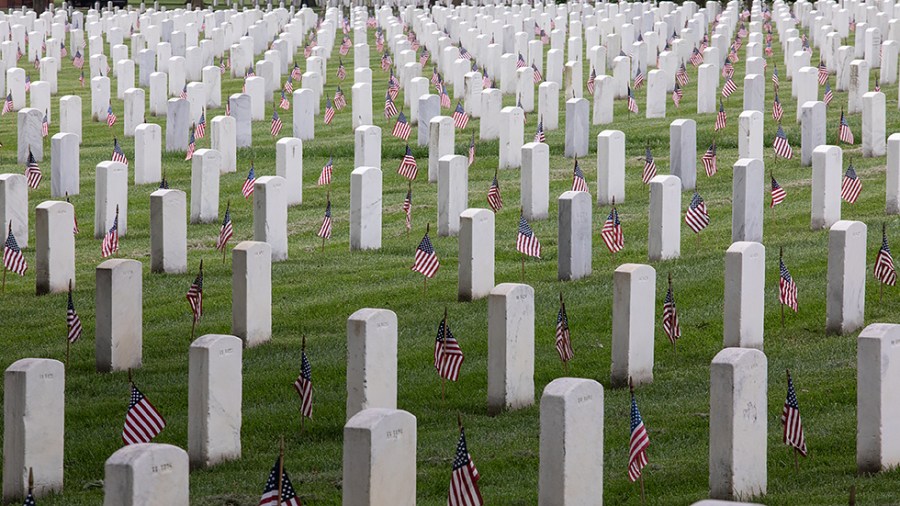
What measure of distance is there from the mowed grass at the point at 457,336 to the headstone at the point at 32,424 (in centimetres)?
21

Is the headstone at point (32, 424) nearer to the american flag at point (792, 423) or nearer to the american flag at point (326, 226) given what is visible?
the american flag at point (792, 423)

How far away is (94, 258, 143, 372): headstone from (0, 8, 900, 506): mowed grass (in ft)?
0.49

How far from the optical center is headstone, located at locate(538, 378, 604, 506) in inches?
355

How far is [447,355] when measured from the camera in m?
11.8

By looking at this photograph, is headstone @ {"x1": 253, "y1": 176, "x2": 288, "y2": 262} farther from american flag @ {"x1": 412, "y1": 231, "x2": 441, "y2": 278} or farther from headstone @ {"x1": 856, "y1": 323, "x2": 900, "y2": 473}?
headstone @ {"x1": 856, "y1": 323, "x2": 900, "y2": 473}

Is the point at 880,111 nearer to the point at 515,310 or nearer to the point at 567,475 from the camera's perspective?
the point at 515,310

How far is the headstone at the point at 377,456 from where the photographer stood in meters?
8.33

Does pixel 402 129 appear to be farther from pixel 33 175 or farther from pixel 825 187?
pixel 825 187

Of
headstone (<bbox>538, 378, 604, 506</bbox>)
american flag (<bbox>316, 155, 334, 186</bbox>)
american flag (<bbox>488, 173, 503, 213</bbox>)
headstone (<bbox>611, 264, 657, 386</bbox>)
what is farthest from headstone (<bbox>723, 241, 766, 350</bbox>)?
american flag (<bbox>316, 155, 334, 186</bbox>)

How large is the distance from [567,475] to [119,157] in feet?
44.0

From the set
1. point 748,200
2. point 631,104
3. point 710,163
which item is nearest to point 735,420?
point 748,200

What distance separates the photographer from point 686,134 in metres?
19.8

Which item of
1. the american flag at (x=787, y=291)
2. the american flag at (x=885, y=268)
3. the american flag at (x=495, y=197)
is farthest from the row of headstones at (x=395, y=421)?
the american flag at (x=495, y=197)

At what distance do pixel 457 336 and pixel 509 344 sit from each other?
2.09m
